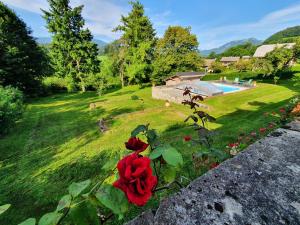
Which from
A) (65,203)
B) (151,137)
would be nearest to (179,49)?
(151,137)

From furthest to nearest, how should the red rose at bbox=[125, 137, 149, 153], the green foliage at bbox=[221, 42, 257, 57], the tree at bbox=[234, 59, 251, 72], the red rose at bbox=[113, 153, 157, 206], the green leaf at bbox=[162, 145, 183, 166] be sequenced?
the green foliage at bbox=[221, 42, 257, 57] → the tree at bbox=[234, 59, 251, 72] → the red rose at bbox=[125, 137, 149, 153] → the green leaf at bbox=[162, 145, 183, 166] → the red rose at bbox=[113, 153, 157, 206]

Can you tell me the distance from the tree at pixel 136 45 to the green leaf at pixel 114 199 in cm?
3110

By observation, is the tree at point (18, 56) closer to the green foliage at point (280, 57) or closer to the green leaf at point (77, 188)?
the green leaf at point (77, 188)

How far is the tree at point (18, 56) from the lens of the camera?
2194 centimetres

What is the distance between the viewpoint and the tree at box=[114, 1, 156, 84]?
31569mm

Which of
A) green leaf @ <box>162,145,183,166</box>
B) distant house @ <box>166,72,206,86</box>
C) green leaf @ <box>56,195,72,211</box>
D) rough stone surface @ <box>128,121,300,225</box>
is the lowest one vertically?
distant house @ <box>166,72,206,86</box>

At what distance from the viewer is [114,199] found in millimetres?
823

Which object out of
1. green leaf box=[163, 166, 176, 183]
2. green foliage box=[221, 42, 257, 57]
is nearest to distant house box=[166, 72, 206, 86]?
green leaf box=[163, 166, 176, 183]

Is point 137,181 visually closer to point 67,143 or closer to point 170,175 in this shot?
point 170,175

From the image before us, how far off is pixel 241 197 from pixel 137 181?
26.7 inches

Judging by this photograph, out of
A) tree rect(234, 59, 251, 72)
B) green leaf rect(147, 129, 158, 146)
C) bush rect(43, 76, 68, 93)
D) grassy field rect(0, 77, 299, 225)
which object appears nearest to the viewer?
green leaf rect(147, 129, 158, 146)

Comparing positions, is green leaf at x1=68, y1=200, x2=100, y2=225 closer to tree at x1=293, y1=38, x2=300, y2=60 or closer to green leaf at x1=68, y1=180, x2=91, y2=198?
green leaf at x1=68, y1=180, x2=91, y2=198

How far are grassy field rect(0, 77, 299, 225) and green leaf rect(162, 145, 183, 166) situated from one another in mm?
2539

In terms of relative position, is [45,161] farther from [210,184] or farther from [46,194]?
[210,184]
